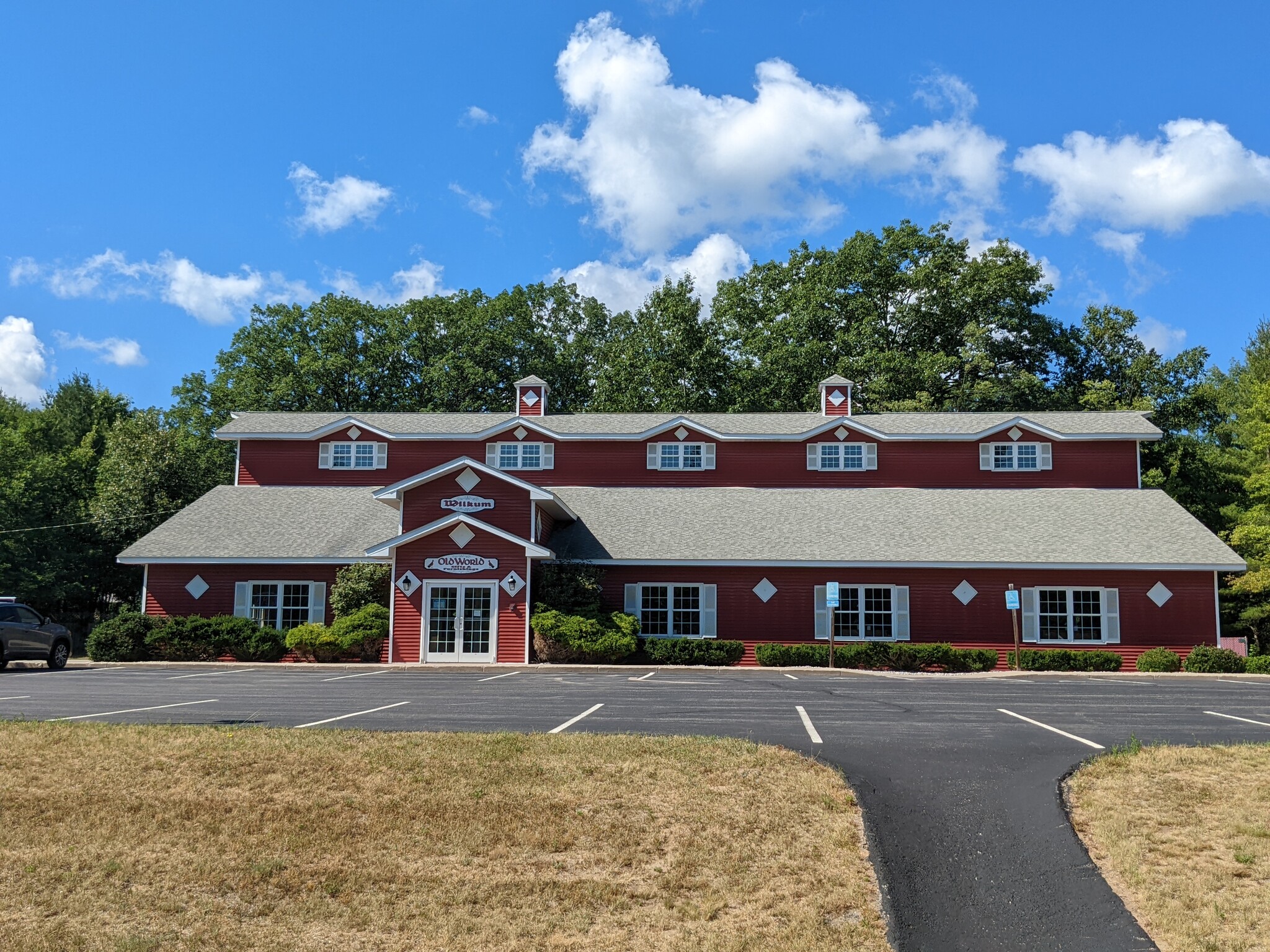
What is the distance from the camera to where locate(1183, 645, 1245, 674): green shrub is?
29.0 metres

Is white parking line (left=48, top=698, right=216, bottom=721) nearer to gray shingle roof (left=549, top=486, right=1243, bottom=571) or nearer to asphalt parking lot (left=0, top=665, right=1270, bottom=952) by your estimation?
asphalt parking lot (left=0, top=665, right=1270, bottom=952)

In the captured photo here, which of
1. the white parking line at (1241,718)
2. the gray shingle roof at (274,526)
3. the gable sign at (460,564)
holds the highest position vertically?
the gray shingle roof at (274,526)

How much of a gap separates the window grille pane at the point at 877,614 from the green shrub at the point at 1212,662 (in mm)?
8574

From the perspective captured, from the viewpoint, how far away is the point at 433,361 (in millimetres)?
57188

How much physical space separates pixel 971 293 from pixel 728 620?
1136 inches

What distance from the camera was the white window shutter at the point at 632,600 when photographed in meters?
31.9

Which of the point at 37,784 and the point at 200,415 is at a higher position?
the point at 200,415

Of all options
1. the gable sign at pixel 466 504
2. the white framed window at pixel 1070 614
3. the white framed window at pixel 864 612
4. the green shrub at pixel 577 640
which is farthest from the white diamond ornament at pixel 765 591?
the gable sign at pixel 466 504

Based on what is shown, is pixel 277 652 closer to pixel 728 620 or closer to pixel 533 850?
pixel 728 620

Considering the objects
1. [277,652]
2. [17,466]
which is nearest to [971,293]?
[277,652]

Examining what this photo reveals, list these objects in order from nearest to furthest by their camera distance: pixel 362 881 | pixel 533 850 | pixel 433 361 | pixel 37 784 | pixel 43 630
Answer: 1. pixel 362 881
2. pixel 533 850
3. pixel 37 784
4. pixel 43 630
5. pixel 433 361

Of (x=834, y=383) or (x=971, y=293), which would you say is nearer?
(x=834, y=383)

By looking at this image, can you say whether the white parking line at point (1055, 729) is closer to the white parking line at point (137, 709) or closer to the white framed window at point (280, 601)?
the white parking line at point (137, 709)

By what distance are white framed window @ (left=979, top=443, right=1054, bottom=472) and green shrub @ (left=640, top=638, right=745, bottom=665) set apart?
13658mm
